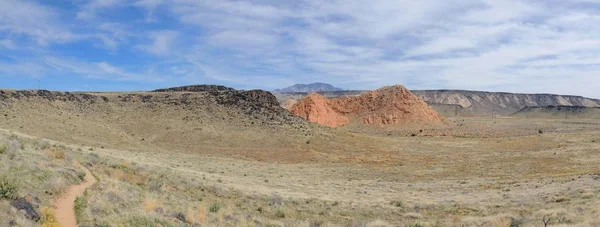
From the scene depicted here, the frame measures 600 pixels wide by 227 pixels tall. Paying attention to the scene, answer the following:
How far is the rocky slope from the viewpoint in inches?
3809

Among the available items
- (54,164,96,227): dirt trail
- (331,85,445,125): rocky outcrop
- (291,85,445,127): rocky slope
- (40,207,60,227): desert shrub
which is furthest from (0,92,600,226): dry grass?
(291,85,445,127): rocky slope

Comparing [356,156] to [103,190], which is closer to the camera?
[103,190]

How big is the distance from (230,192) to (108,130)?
38.2 metres

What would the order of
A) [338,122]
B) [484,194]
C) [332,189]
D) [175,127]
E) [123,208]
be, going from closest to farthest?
[123,208] → [484,194] → [332,189] → [175,127] → [338,122]

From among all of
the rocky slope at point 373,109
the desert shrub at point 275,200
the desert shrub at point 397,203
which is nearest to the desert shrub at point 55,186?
the desert shrub at point 275,200

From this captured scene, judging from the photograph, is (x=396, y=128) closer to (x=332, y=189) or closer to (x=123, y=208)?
(x=332, y=189)

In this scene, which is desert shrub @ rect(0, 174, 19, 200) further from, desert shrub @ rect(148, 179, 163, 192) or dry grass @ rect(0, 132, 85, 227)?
desert shrub @ rect(148, 179, 163, 192)

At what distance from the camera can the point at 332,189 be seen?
1096 inches

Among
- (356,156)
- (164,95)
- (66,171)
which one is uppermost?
(164,95)

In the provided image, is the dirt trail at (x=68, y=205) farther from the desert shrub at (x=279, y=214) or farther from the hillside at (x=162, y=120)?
the hillside at (x=162, y=120)

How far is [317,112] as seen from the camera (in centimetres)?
9606

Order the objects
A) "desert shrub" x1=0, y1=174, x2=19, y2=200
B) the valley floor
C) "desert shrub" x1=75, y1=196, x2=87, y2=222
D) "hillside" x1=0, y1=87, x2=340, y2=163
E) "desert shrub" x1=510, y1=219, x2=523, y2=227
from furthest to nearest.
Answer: "hillside" x1=0, y1=87, x2=340, y2=163
"desert shrub" x1=510, y1=219, x2=523, y2=227
the valley floor
"desert shrub" x1=75, y1=196, x2=87, y2=222
"desert shrub" x1=0, y1=174, x2=19, y2=200

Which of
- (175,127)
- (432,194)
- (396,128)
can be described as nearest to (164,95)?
(175,127)

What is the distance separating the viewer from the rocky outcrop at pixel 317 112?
3713 inches
